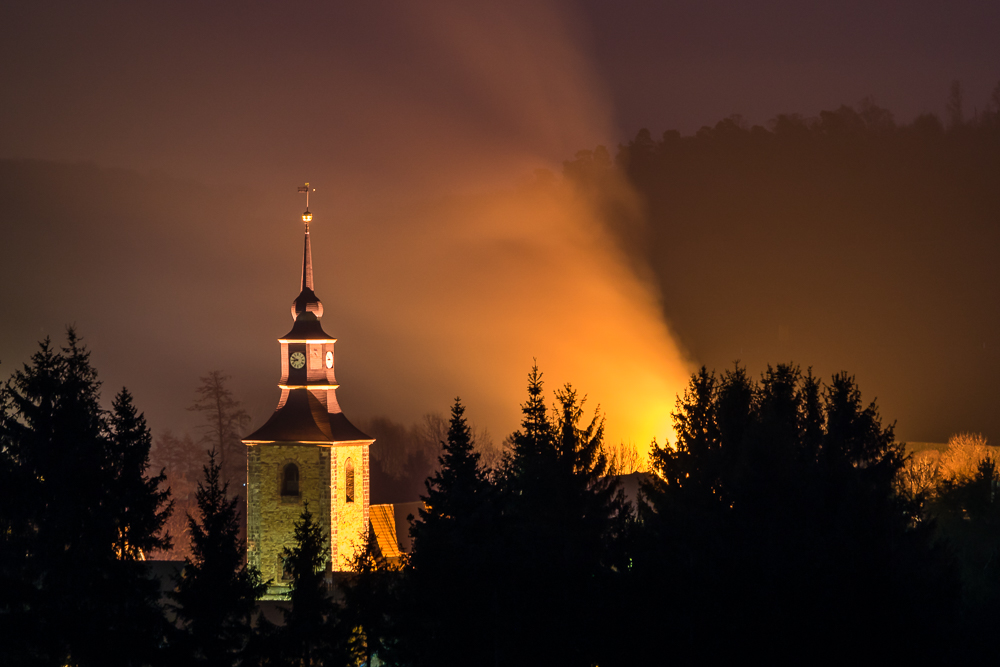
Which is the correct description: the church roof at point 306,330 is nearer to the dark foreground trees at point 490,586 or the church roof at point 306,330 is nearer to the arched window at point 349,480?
the arched window at point 349,480

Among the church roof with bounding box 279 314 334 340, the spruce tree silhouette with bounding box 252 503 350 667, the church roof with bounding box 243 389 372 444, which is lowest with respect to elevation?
the spruce tree silhouette with bounding box 252 503 350 667

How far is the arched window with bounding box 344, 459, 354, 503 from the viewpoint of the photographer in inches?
2903

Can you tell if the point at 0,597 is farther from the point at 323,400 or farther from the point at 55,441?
the point at 323,400

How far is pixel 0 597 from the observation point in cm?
2784

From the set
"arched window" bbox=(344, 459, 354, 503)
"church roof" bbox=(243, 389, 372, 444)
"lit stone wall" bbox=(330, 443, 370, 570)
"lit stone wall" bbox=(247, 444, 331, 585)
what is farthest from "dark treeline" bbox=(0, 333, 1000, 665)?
"arched window" bbox=(344, 459, 354, 503)

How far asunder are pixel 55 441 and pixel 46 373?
156cm

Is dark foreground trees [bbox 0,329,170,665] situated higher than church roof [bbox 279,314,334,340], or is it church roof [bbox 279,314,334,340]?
church roof [bbox 279,314,334,340]

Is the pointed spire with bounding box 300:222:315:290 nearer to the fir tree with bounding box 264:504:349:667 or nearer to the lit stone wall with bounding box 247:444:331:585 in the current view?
the lit stone wall with bounding box 247:444:331:585

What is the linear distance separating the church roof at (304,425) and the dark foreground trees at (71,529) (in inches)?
1684

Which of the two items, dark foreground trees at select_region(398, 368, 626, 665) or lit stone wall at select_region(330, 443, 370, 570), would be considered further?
A: lit stone wall at select_region(330, 443, 370, 570)

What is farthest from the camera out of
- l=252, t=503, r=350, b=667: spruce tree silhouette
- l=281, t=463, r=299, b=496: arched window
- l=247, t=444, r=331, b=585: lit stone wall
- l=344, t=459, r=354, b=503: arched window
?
l=344, t=459, r=354, b=503: arched window

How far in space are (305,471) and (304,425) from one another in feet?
8.42

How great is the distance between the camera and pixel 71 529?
28438 mm

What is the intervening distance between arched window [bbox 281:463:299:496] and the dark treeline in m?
37.5
